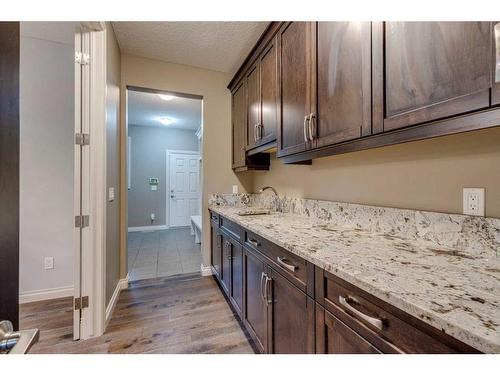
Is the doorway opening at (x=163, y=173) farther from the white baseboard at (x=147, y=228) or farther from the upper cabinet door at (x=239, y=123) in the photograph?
the upper cabinet door at (x=239, y=123)

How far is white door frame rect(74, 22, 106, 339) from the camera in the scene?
1.58m

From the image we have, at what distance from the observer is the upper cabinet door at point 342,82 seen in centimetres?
102

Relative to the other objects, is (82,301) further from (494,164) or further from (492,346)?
(494,164)

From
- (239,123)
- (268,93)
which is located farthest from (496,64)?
(239,123)

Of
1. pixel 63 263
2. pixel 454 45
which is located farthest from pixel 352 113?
pixel 63 263

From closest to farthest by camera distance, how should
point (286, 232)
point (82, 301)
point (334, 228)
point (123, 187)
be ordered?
point (286, 232)
point (334, 228)
point (82, 301)
point (123, 187)

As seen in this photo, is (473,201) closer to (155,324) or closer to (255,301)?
(255,301)

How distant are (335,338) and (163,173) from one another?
5.72m

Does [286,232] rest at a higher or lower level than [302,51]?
lower

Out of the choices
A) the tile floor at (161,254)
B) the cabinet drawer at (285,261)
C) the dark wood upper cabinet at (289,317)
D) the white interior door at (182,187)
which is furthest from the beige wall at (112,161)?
the white interior door at (182,187)

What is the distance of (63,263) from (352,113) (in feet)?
9.46
